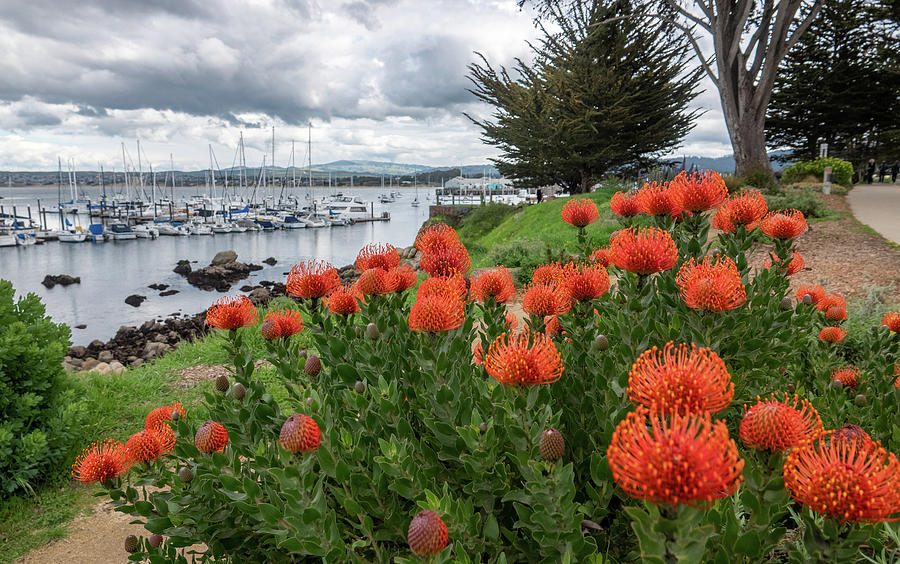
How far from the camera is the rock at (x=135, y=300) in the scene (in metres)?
23.2

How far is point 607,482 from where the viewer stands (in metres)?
1.33

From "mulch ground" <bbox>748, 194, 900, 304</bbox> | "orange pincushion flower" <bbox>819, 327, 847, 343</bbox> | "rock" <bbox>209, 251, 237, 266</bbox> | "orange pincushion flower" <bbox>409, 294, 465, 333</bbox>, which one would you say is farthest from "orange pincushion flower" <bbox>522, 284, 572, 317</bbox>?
"rock" <bbox>209, 251, 237, 266</bbox>

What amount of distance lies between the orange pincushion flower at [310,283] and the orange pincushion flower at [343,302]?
0.05m

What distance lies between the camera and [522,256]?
10656 mm

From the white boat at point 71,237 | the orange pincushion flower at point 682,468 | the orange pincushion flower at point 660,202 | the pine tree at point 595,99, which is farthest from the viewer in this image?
the white boat at point 71,237

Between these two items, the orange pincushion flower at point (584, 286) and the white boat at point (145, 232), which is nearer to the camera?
the orange pincushion flower at point (584, 286)

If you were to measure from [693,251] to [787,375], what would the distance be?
6.15 feet

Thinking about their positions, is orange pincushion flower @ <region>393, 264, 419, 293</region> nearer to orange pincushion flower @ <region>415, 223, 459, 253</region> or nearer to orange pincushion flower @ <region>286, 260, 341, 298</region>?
orange pincushion flower @ <region>415, 223, 459, 253</region>

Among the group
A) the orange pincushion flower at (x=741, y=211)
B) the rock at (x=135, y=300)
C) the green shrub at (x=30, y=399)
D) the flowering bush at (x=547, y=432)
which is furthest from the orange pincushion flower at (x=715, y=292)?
the rock at (x=135, y=300)

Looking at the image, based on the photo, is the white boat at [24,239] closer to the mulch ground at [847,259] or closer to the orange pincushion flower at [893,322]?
the mulch ground at [847,259]

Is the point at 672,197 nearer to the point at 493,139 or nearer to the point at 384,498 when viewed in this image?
the point at 384,498

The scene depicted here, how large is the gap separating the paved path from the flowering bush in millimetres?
10678

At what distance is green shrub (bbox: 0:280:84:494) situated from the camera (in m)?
4.11

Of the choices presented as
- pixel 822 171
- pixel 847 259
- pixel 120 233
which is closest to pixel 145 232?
pixel 120 233
